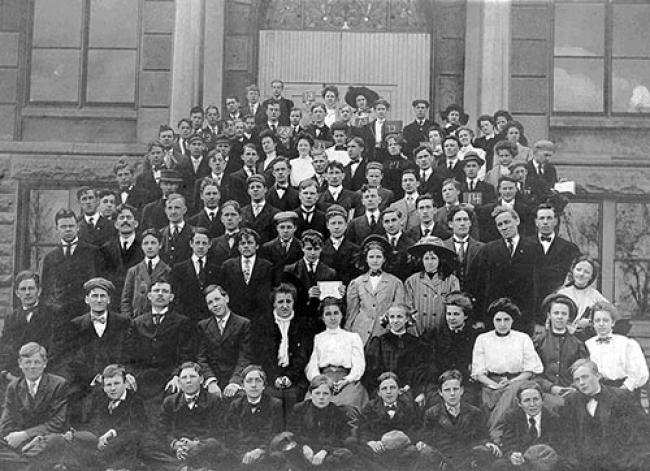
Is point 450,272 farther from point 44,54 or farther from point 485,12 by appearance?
point 44,54

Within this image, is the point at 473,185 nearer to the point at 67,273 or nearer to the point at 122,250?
the point at 122,250

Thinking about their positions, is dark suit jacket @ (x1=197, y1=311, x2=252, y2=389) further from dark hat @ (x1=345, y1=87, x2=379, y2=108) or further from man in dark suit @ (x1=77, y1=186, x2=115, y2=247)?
dark hat @ (x1=345, y1=87, x2=379, y2=108)

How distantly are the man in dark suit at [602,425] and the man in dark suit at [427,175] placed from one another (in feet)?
9.96

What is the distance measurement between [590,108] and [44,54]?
784 cm

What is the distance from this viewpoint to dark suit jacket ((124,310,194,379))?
902 centimetres

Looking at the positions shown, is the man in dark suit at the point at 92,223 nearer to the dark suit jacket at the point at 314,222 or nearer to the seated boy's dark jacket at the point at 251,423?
the dark suit jacket at the point at 314,222

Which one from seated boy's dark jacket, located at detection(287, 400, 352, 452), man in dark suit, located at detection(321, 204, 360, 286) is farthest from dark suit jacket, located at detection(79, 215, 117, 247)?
seated boy's dark jacket, located at detection(287, 400, 352, 452)

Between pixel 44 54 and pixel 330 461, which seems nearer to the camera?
pixel 330 461

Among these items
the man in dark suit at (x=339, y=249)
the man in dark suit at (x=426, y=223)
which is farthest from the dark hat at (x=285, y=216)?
the man in dark suit at (x=426, y=223)

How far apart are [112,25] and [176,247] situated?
6884 millimetres

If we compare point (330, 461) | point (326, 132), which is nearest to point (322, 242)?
point (330, 461)

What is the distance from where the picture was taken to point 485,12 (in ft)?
51.1

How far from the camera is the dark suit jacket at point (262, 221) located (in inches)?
402

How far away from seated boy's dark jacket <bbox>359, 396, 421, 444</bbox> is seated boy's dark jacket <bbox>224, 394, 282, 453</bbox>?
657mm
